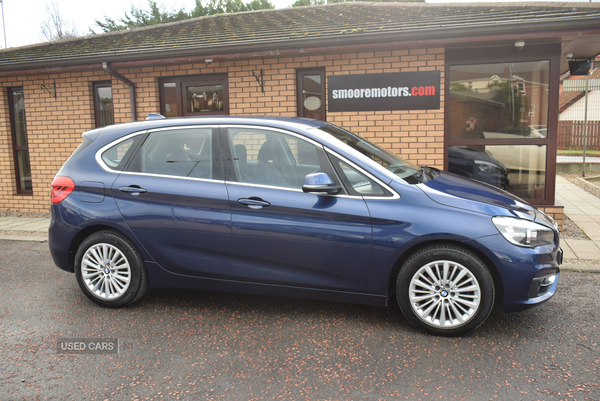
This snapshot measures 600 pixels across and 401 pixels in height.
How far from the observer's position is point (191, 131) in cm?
418

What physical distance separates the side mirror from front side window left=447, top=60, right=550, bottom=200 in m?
4.55

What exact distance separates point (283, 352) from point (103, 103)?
7.61 metres

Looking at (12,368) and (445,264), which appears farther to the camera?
(445,264)

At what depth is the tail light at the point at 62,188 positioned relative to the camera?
4.31 metres

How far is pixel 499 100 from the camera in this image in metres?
7.37

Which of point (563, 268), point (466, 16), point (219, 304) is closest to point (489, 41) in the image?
point (466, 16)

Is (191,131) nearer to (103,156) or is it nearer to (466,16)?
(103,156)

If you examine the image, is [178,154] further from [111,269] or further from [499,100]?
[499,100]

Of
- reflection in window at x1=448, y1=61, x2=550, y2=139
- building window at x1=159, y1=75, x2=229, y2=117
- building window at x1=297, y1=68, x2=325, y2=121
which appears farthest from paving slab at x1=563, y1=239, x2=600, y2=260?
building window at x1=159, y1=75, x2=229, y2=117

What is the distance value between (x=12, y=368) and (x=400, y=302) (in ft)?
9.15

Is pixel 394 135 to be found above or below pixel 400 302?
above

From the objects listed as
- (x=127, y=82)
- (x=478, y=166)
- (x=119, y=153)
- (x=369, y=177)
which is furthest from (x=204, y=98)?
(x=369, y=177)

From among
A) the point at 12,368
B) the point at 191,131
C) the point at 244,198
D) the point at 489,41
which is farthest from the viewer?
the point at 489,41

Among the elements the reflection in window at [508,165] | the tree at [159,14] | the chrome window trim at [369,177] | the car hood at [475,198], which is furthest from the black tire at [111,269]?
the tree at [159,14]
